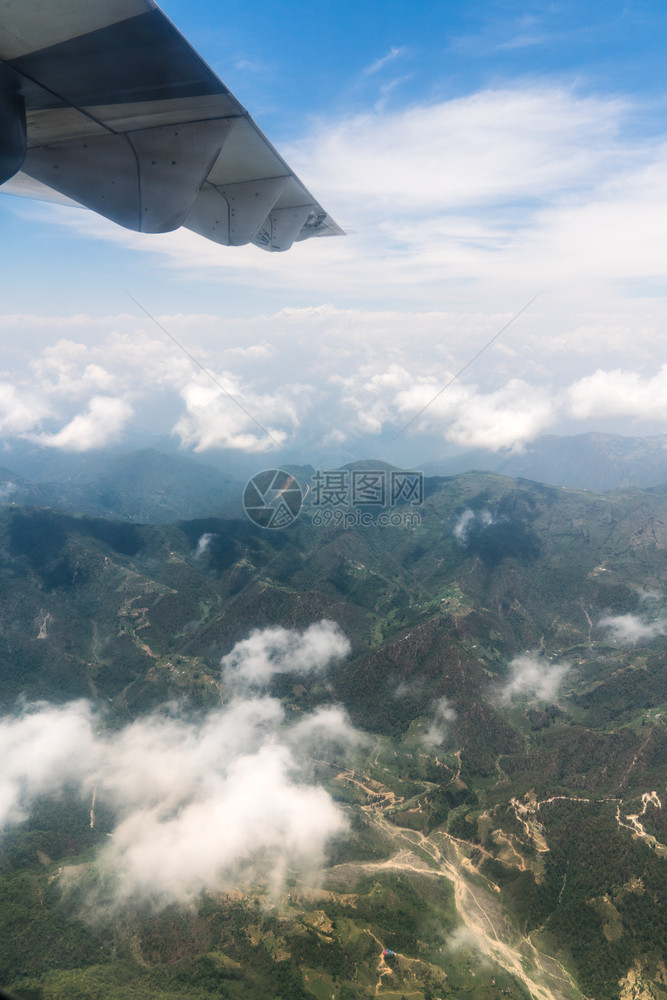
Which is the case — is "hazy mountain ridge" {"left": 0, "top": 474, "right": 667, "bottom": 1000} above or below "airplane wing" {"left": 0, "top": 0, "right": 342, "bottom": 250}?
below

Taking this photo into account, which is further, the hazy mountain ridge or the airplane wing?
the hazy mountain ridge

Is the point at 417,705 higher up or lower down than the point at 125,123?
lower down

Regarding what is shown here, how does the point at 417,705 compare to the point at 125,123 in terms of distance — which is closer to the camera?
the point at 125,123

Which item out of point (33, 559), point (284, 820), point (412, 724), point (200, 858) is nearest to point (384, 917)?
point (284, 820)

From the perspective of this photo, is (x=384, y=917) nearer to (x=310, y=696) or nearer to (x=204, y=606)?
(x=310, y=696)
